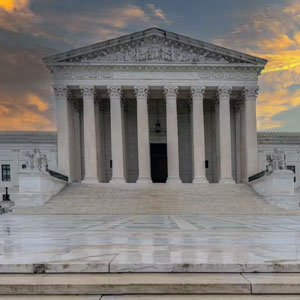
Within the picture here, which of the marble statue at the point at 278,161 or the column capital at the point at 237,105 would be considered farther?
the column capital at the point at 237,105

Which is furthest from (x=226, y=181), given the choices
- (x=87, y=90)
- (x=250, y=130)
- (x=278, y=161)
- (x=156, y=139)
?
(x=87, y=90)

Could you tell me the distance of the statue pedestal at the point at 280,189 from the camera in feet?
95.6

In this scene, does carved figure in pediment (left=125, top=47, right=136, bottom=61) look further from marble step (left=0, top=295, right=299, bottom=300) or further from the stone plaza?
marble step (left=0, top=295, right=299, bottom=300)

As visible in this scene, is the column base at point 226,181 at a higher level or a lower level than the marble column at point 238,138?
lower

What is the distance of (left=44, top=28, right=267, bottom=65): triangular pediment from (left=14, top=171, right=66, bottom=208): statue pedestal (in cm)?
1326

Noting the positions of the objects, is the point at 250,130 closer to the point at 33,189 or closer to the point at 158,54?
the point at 158,54

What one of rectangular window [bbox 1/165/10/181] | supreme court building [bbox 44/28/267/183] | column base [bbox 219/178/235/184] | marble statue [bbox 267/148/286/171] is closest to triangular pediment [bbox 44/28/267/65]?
supreme court building [bbox 44/28/267/183]

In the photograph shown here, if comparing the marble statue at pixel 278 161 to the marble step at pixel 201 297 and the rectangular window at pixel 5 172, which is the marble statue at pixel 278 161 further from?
the rectangular window at pixel 5 172

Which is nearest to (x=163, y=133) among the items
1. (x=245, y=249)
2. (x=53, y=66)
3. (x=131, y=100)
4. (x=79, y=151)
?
(x=131, y=100)

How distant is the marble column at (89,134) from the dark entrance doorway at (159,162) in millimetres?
9741

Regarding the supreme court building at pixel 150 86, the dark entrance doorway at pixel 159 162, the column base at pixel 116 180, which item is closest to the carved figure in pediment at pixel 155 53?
the supreme court building at pixel 150 86

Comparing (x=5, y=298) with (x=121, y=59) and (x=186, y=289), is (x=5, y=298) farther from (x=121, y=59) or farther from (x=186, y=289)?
(x=121, y=59)

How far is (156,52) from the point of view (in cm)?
3672

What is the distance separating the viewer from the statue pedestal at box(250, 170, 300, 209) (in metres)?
29.1
